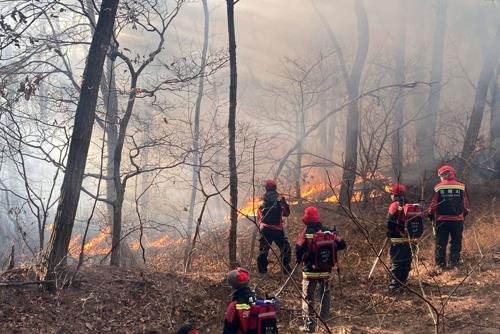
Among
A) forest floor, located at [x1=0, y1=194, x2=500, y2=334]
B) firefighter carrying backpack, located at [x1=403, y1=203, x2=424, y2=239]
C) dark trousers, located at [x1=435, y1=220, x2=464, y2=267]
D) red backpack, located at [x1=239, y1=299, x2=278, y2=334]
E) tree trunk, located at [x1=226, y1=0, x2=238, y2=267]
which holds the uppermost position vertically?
tree trunk, located at [x1=226, y1=0, x2=238, y2=267]

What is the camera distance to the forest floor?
6.22 metres

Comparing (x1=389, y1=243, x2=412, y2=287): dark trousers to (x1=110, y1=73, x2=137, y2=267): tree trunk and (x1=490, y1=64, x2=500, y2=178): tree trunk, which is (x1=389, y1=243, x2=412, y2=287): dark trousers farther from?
(x1=490, y1=64, x2=500, y2=178): tree trunk

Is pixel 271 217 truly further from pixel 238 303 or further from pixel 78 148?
pixel 238 303

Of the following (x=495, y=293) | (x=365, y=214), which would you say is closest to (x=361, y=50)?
(x=365, y=214)

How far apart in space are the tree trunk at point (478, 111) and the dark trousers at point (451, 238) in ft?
Result: 17.4

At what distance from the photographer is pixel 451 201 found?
26.7ft

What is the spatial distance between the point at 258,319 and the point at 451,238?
5.35 m

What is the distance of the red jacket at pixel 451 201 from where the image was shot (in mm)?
8133

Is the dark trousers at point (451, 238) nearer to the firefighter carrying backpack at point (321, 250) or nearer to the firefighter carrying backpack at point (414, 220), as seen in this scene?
the firefighter carrying backpack at point (414, 220)

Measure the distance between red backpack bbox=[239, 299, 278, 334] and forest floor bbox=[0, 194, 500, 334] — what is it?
120 cm

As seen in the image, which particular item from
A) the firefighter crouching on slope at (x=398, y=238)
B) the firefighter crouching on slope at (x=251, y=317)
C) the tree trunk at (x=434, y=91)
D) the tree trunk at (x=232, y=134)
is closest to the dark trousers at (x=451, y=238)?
the firefighter crouching on slope at (x=398, y=238)

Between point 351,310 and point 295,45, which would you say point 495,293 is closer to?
point 351,310

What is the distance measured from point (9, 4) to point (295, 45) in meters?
22.9

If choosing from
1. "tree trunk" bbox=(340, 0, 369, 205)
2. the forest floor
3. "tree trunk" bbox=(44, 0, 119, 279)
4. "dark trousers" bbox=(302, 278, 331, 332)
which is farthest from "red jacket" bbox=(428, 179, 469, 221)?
"tree trunk" bbox=(44, 0, 119, 279)
